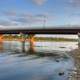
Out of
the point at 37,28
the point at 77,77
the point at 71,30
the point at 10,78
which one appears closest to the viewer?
the point at 77,77

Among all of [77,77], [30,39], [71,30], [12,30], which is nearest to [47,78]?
[77,77]

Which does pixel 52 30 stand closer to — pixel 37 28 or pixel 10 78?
pixel 37 28

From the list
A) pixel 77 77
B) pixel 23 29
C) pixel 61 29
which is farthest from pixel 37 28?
pixel 77 77

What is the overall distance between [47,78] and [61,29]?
65059 mm

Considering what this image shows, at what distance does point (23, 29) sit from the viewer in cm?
11994

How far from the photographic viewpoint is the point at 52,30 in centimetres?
10362

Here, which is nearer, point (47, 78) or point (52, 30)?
point (47, 78)

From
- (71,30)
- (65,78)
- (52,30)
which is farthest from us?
(52,30)

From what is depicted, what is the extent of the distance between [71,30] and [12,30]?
3653 cm

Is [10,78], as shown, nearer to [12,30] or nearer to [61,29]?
[61,29]

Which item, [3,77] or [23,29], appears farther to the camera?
[23,29]

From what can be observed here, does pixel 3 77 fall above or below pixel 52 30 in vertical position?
below

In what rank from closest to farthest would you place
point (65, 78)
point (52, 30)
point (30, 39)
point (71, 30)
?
point (65, 78)
point (71, 30)
point (52, 30)
point (30, 39)

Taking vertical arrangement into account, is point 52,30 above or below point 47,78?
above
